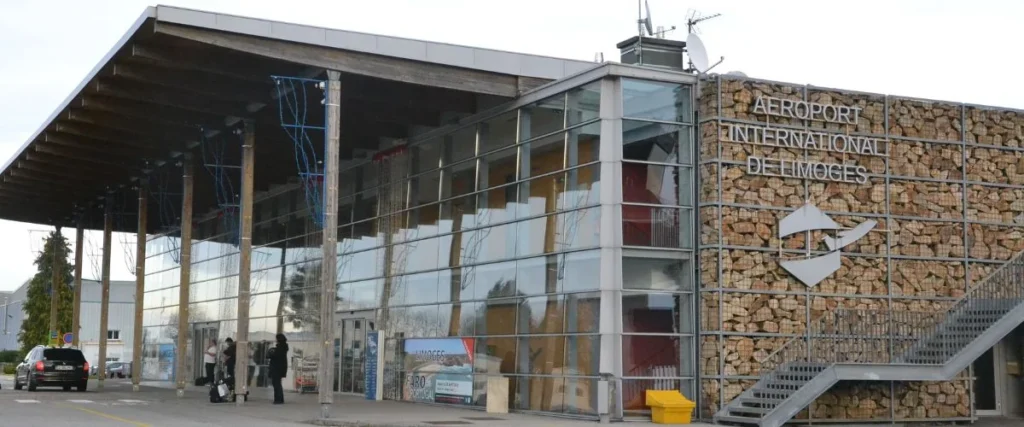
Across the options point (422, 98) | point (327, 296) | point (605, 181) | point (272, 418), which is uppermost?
point (422, 98)

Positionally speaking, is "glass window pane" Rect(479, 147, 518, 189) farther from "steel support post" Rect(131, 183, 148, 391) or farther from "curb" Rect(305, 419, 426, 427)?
"steel support post" Rect(131, 183, 148, 391)

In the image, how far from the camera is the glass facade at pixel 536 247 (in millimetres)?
23531

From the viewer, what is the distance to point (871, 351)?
901 inches

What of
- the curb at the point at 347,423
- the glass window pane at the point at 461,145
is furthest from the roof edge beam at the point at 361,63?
the curb at the point at 347,423

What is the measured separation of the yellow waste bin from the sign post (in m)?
10.1

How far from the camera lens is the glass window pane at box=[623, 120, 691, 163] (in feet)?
77.8

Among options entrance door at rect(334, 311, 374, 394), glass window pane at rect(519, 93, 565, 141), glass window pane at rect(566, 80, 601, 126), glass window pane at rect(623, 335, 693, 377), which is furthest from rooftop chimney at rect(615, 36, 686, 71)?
entrance door at rect(334, 311, 374, 394)

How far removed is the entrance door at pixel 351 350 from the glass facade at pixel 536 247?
2.2 inches

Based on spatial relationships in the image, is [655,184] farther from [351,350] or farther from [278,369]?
[351,350]

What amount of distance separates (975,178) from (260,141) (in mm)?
18271

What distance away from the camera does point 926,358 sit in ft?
75.4

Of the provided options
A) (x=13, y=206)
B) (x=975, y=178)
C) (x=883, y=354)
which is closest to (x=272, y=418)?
(x=883, y=354)

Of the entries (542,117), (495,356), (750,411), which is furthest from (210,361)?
(750,411)

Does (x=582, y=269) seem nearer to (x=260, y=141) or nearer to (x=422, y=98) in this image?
(x=422, y=98)
